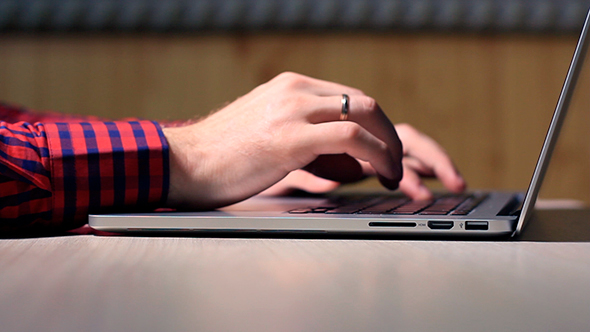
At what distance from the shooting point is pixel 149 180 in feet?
1.30

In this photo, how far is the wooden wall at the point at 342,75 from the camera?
1055 millimetres

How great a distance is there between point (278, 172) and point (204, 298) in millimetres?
235

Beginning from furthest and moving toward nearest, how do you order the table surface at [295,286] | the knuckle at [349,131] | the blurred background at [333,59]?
the blurred background at [333,59]
the knuckle at [349,131]
the table surface at [295,286]

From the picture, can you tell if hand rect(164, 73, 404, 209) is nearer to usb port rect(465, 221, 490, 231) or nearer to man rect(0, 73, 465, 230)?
man rect(0, 73, 465, 230)

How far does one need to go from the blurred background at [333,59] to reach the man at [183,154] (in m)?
0.63

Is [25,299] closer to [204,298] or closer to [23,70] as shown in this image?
[204,298]

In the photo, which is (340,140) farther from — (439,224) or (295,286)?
(295,286)

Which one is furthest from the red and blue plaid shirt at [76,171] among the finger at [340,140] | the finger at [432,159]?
the finger at [432,159]

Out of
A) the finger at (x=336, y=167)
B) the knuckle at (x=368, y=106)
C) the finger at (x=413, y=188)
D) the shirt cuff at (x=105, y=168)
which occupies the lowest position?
the finger at (x=413, y=188)

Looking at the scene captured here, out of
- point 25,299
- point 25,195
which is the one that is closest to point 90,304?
point 25,299

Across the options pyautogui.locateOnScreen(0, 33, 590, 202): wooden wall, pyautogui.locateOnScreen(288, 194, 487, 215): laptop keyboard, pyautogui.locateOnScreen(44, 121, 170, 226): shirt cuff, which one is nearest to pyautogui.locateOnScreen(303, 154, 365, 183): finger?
pyautogui.locateOnScreen(288, 194, 487, 215): laptop keyboard

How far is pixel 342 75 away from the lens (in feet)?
3.51

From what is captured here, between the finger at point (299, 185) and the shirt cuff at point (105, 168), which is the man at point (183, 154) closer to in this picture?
the shirt cuff at point (105, 168)

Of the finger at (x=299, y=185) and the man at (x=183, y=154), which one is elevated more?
the man at (x=183, y=154)
